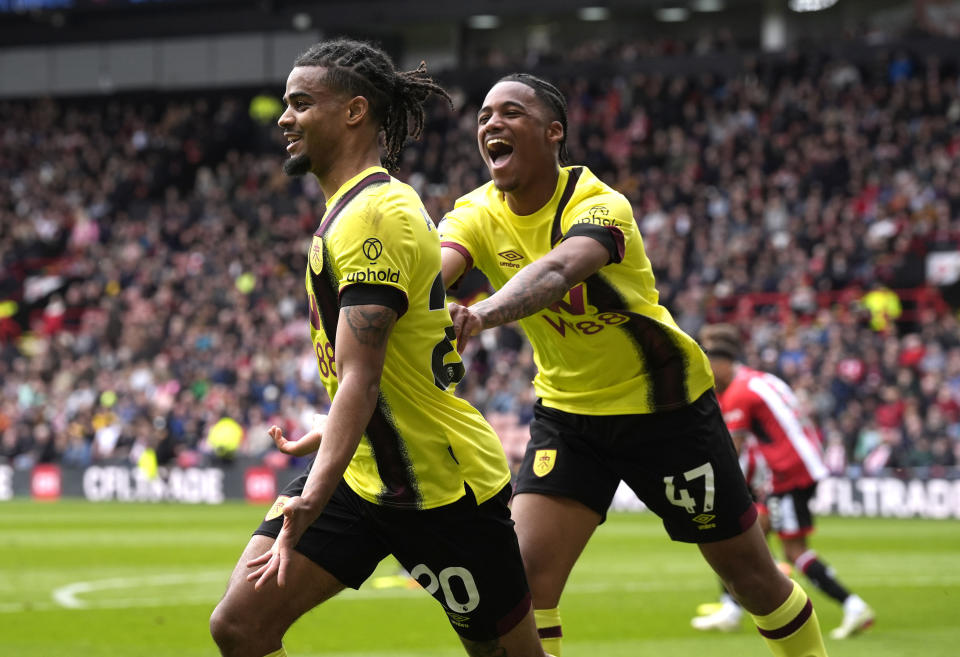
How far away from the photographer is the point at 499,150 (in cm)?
573

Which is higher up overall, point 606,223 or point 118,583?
point 606,223

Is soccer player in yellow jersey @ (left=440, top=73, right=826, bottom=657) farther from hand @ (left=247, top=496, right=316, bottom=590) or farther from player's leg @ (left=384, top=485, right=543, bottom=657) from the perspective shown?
hand @ (left=247, top=496, right=316, bottom=590)

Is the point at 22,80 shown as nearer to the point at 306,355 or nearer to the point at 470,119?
the point at 470,119

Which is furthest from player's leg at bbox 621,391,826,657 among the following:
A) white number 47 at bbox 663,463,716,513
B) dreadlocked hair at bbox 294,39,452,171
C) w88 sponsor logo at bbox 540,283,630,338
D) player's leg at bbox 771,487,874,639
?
player's leg at bbox 771,487,874,639

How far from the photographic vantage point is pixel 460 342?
4633mm

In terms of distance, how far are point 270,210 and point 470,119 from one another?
17.8 feet

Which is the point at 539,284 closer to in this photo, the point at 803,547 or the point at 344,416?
the point at 344,416

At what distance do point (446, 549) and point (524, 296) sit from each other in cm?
102

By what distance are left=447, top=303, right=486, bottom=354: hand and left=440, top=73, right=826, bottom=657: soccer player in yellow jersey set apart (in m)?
0.94

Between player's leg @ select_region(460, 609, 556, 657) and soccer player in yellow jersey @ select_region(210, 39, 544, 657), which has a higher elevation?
soccer player in yellow jersey @ select_region(210, 39, 544, 657)

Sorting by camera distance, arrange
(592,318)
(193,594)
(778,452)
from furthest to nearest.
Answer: (193,594) < (778,452) < (592,318)

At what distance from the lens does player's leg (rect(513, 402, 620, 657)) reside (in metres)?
5.77

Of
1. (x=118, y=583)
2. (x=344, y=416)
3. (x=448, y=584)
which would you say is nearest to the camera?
(x=344, y=416)

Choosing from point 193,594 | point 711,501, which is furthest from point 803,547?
point 193,594
